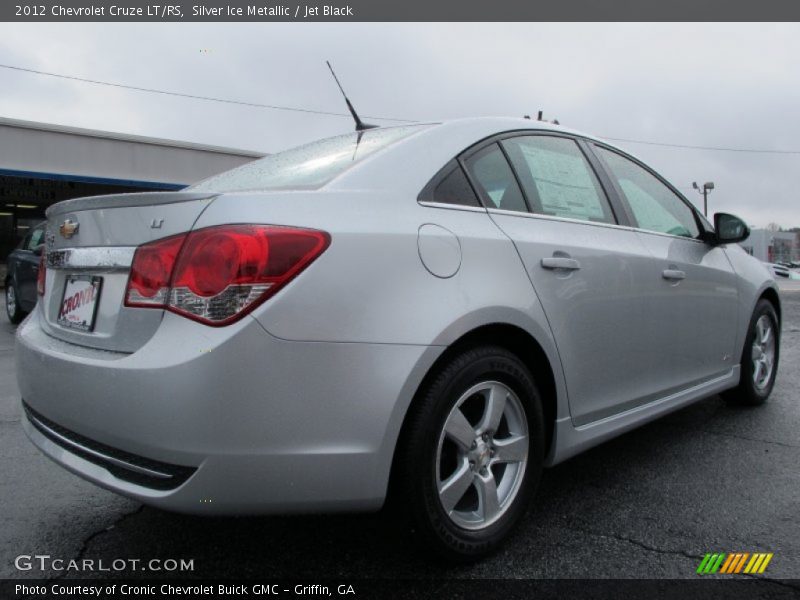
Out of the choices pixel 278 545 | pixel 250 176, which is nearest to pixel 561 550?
pixel 278 545

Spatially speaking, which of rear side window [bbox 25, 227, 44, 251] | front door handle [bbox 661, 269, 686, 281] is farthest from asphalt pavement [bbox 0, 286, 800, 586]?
rear side window [bbox 25, 227, 44, 251]

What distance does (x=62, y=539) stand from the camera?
7.49 feet

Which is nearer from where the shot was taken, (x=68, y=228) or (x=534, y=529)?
(x=68, y=228)

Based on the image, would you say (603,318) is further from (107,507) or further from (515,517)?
(107,507)

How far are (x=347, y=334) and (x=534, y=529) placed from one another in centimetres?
120

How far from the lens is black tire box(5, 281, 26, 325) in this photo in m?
Answer: 8.54

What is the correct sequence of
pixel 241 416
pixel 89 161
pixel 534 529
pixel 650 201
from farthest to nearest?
pixel 89 161 → pixel 650 201 → pixel 534 529 → pixel 241 416

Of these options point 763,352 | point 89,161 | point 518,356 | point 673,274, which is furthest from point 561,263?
point 89,161

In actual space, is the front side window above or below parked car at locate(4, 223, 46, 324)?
above

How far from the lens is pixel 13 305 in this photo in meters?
8.86

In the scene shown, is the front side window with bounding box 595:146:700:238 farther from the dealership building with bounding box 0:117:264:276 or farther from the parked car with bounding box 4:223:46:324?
the dealership building with bounding box 0:117:264:276

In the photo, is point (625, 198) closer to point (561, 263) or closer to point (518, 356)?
point (561, 263)

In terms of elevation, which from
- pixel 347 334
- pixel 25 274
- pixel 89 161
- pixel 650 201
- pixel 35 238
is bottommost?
pixel 25 274

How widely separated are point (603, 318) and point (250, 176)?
150 cm
